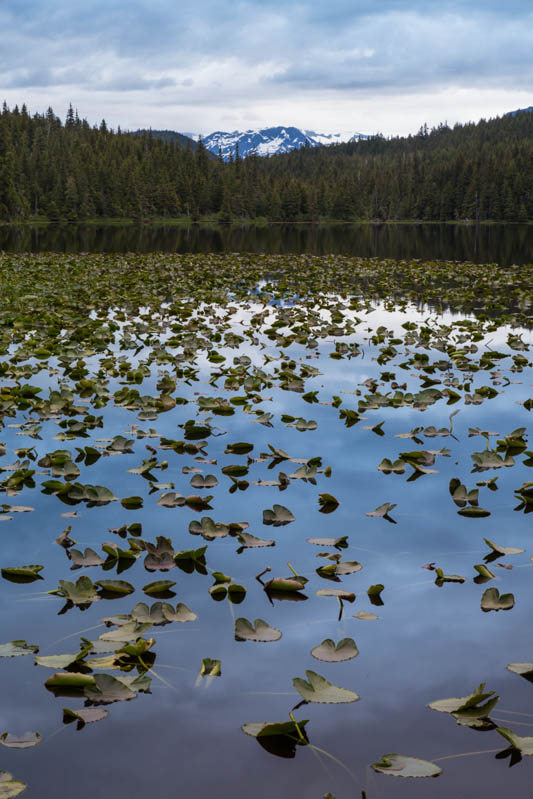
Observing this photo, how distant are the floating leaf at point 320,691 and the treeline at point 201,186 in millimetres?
113124

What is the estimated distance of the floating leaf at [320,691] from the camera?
3629mm

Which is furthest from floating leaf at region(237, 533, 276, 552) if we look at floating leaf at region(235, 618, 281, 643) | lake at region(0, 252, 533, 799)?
floating leaf at region(235, 618, 281, 643)

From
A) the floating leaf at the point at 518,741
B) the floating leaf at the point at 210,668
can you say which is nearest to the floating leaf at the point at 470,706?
the floating leaf at the point at 518,741

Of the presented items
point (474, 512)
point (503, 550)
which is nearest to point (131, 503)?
point (474, 512)

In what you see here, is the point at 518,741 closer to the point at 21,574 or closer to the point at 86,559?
the point at 86,559

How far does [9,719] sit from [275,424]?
551 cm

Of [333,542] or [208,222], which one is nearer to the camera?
[333,542]

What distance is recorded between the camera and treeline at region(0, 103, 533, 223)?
123750 millimetres

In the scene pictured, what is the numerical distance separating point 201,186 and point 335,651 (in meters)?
144

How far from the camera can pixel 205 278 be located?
26.0m

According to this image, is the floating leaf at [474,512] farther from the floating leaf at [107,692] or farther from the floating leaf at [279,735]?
the floating leaf at [107,692]

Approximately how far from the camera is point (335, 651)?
404 centimetres

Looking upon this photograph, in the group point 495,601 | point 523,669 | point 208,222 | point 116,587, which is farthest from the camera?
point 208,222

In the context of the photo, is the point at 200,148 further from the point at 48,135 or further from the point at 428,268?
the point at 428,268
